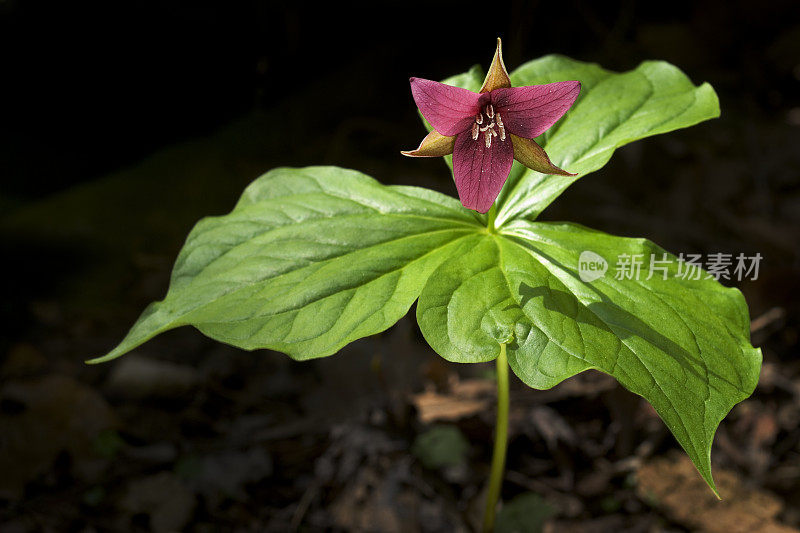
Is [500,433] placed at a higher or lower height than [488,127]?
lower

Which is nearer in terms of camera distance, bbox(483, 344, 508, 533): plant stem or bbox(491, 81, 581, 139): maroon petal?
bbox(491, 81, 581, 139): maroon petal

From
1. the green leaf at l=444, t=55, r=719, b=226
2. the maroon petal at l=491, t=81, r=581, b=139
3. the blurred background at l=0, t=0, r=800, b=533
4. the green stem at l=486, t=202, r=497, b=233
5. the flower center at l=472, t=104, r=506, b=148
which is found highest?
the maroon petal at l=491, t=81, r=581, b=139

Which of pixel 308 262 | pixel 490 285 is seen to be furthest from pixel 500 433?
pixel 308 262

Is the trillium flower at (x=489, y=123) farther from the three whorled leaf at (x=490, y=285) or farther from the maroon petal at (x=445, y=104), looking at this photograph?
the three whorled leaf at (x=490, y=285)

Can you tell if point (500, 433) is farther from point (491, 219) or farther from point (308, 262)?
point (308, 262)

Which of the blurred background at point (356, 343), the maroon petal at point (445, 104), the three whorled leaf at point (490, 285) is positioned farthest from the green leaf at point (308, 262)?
the blurred background at point (356, 343)

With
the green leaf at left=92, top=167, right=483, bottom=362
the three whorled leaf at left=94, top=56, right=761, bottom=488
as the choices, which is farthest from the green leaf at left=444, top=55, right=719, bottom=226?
the green leaf at left=92, top=167, right=483, bottom=362

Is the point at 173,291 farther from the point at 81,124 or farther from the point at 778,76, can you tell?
the point at 778,76

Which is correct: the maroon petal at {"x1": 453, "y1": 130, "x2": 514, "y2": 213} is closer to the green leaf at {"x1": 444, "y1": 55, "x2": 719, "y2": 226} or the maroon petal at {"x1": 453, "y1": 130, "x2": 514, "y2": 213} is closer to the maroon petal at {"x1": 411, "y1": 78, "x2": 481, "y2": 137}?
the maroon petal at {"x1": 411, "y1": 78, "x2": 481, "y2": 137}
